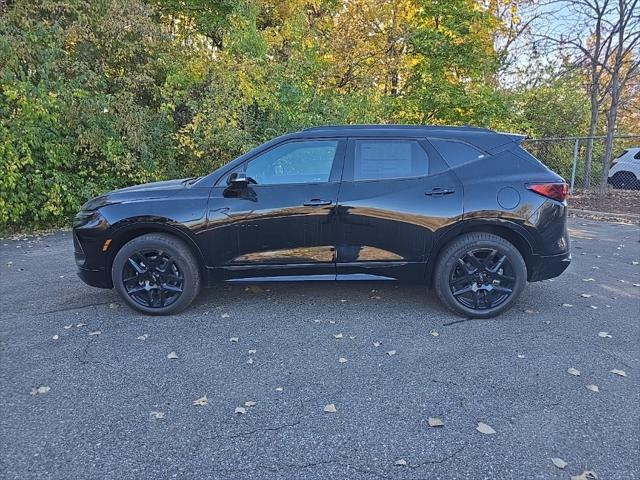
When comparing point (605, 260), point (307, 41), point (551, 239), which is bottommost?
point (605, 260)

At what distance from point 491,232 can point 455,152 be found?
0.78 meters

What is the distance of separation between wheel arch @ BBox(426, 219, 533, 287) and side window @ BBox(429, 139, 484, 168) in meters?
0.55

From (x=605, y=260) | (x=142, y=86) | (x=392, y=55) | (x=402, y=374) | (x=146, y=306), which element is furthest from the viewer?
(x=392, y=55)

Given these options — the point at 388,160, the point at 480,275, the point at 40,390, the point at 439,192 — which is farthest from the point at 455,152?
the point at 40,390

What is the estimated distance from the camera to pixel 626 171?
46.0ft

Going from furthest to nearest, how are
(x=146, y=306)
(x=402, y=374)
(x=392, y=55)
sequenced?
(x=392, y=55), (x=146, y=306), (x=402, y=374)

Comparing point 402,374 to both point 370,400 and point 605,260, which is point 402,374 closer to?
point 370,400

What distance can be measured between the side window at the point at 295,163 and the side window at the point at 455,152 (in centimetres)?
94

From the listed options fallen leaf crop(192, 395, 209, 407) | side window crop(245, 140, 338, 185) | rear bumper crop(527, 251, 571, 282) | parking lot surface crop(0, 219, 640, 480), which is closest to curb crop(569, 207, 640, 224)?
parking lot surface crop(0, 219, 640, 480)

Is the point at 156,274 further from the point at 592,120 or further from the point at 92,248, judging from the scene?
the point at 592,120

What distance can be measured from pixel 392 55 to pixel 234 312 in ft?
33.1

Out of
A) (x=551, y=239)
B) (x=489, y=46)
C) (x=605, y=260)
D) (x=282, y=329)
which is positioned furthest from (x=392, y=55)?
(x=282, y=329)

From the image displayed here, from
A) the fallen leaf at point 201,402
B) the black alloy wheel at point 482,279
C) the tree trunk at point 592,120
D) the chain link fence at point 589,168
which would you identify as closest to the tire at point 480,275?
the black alloy wheel at point 482,279

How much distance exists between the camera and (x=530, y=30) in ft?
41.8
